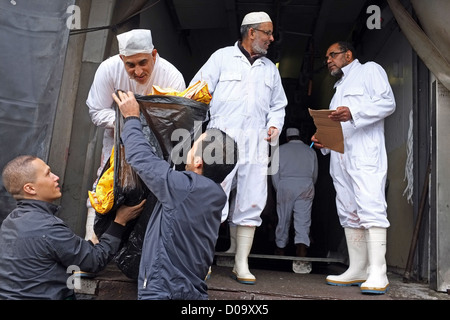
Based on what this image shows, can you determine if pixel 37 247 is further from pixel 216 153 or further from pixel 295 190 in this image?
pixel 295 190

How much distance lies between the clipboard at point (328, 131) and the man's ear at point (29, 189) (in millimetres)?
1961

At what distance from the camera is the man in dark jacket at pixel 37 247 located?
7.94ft

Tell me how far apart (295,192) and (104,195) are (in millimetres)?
3645

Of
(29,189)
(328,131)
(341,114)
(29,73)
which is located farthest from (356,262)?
(29,73)

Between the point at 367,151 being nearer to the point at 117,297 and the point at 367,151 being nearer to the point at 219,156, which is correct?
the point at 219,156

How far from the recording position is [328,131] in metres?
3.65

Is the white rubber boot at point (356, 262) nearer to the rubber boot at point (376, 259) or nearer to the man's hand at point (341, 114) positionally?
the rubber boot at point (376, 259)

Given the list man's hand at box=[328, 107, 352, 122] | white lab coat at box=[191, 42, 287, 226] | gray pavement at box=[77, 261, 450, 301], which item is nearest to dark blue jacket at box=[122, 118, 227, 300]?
gray pavement at box=[77, 261, 450, 301]

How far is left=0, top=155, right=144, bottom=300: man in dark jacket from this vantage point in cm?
242

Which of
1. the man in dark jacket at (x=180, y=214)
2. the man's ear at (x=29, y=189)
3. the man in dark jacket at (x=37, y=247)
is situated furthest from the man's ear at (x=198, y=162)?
the man's ear at (x=29, y=189)

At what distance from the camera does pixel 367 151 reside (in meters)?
3.61

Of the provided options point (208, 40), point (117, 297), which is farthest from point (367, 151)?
point (208, 40)

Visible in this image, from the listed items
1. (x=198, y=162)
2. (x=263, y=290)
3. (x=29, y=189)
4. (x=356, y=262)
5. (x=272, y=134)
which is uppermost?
(x=272, y=134)

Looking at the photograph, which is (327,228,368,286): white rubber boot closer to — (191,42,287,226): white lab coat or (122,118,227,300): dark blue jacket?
(191,42,287,226): white lab coat
